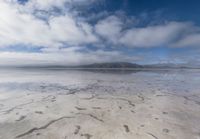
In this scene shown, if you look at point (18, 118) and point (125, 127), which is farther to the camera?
point (18, 118)

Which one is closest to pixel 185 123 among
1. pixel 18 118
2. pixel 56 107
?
pixel 56 107

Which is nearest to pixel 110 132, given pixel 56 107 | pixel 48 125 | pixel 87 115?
pixel 87 115

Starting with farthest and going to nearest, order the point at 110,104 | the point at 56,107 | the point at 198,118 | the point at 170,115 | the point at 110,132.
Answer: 1. the point at 110,104
2. the point at 56,107
3. the point at 170,115
4. the point at 198,118
5. the point at 110,132

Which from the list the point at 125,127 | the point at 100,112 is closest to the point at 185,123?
the point at 125,127

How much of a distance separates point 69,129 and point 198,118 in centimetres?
460

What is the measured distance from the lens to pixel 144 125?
4.58 m

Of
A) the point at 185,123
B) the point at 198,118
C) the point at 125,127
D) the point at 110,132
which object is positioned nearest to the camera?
the point at 110,132

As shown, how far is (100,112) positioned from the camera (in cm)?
589

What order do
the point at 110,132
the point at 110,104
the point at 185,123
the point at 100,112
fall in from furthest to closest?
the point at 110,104 < the point at 100,112 < the point at 185,123 < the point at 110,132

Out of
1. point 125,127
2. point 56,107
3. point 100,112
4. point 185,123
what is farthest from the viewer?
point 56,107

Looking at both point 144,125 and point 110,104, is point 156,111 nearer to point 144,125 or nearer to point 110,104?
point 144,125

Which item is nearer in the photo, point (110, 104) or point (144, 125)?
point (144, 125)

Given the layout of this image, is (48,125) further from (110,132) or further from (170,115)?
(170,115)

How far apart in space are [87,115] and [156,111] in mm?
2916
